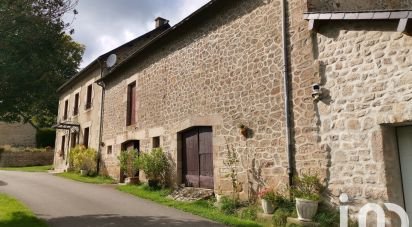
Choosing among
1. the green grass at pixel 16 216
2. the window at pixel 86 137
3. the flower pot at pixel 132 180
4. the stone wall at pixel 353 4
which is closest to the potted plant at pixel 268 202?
the stone wall at pixel 353 4

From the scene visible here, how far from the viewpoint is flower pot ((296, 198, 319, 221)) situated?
5.65m

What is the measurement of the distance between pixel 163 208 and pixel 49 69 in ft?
13.6

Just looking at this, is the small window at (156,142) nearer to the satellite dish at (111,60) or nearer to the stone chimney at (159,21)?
the satellite dish at (111,60)

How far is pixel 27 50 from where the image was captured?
6848 millimetres

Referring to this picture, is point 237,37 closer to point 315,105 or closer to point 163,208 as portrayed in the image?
point 315,105

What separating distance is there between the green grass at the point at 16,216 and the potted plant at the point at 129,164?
4472mm

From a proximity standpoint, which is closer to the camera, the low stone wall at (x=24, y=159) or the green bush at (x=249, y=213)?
the green bush at (x=249, y=213)

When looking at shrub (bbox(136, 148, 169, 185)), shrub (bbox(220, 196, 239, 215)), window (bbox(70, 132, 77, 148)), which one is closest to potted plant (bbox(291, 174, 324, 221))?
shrub (bbox(220, 196, 239, 215))

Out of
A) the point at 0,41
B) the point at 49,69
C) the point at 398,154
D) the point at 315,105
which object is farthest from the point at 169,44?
the point at 398,154

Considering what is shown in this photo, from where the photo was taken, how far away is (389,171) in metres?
5.22

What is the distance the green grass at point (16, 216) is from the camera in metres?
5.69

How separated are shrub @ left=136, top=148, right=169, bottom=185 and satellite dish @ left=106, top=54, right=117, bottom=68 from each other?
7.17 meters

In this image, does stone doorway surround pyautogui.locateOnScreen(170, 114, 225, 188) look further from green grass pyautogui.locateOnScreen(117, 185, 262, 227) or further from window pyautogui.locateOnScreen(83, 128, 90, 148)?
window pyautogui.locateOnScreen(83, 128, 90, 148)

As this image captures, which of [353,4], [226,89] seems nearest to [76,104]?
[226,89]
